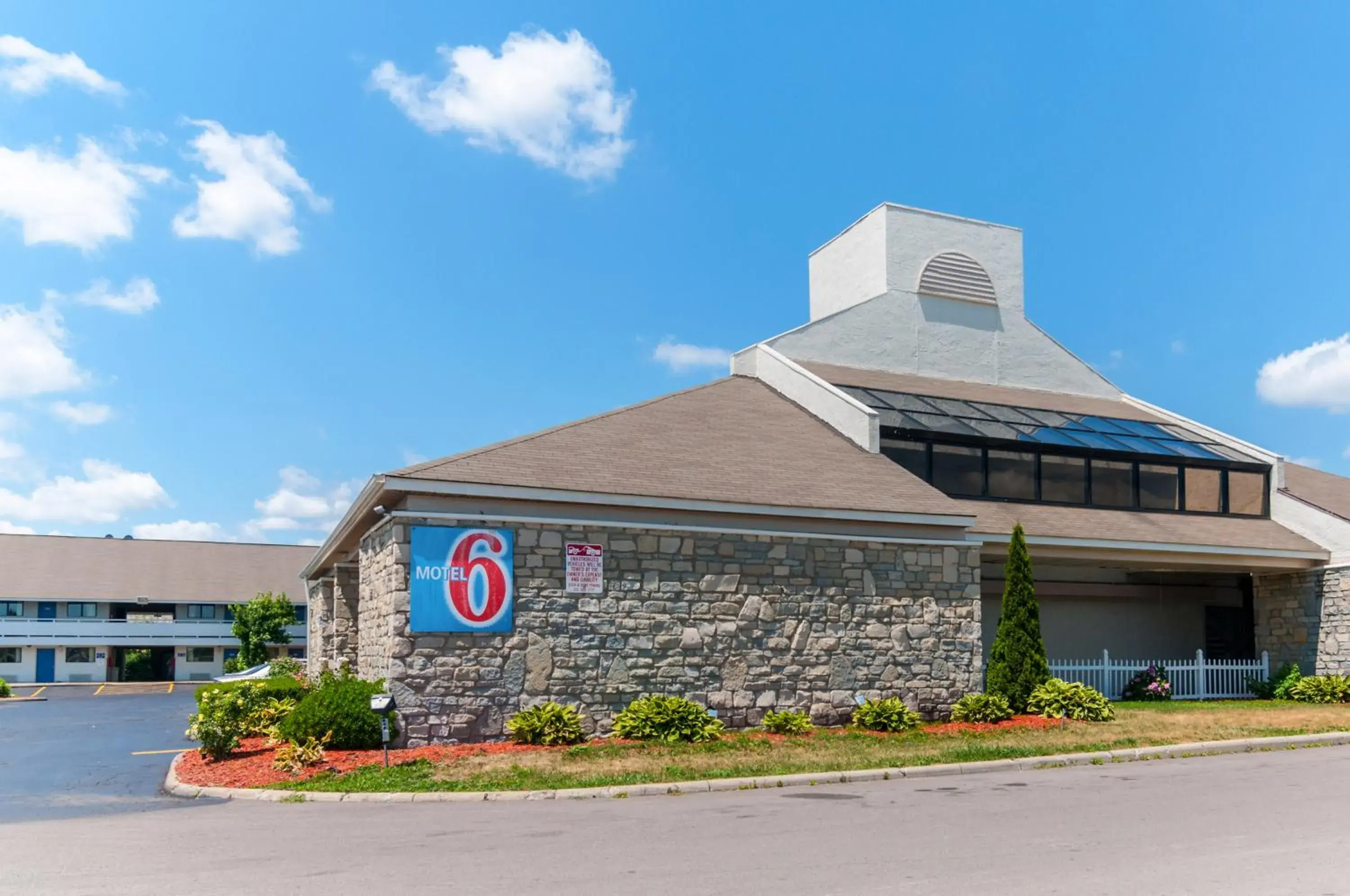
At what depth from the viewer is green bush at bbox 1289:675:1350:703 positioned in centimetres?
2259

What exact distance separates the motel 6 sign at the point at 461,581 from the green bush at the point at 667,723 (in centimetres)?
220

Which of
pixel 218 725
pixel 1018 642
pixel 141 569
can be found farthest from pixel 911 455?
pixel 141 569

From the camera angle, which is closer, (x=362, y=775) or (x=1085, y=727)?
(x=362, y=775)

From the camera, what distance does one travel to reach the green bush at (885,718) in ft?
58.5

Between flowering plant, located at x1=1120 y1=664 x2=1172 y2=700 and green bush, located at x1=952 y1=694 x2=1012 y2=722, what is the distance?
244 inches

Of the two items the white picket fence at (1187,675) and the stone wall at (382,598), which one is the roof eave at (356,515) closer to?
the stone wall at (382,598)

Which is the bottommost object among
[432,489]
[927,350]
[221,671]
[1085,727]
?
[221,671]

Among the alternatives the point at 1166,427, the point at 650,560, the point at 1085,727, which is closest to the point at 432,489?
the point at 650,560

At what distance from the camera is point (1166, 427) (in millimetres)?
27016

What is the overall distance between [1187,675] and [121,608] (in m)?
47.9

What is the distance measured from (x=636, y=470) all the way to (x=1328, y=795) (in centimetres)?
1023

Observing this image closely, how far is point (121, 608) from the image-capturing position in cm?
5381

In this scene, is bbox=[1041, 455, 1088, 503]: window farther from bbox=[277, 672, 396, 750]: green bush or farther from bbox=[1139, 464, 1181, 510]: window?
bbox=[277, 672, 396, 750]: green bush

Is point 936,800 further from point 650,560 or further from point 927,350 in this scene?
point 927,350
